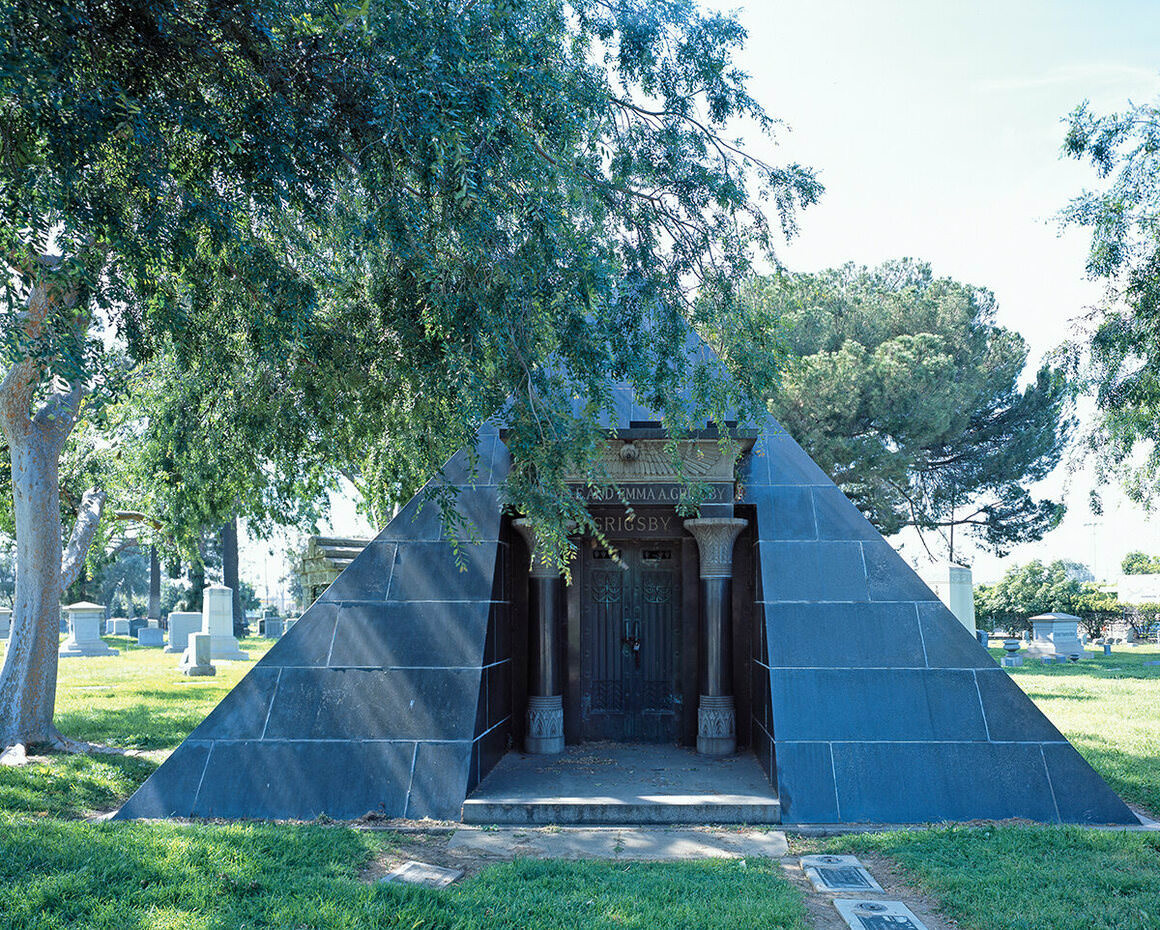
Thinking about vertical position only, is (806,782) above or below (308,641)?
below

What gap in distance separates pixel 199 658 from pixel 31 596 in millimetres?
12140

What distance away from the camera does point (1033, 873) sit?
570 centimetres

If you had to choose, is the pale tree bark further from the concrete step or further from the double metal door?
the double metal door

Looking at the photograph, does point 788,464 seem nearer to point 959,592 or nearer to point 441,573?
point 441,573

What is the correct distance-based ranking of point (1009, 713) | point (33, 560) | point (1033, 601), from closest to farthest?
point (1009, 713), point (33, 560), point (1033, 601)

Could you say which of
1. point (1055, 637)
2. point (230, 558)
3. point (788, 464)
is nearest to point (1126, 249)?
point (788, 464)

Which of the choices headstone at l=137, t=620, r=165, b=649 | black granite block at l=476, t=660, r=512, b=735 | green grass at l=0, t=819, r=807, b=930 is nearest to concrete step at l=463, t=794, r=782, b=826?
black granite block at l=476, t=660, r=512, b=735

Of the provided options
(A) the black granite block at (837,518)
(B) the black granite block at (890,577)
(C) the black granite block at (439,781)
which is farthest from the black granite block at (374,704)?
(B) the black granite block at (890,577)

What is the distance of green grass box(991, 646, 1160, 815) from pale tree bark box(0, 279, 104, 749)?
11.1 m

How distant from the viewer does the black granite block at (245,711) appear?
25.7ft

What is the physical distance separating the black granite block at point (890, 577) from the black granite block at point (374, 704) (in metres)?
3.76

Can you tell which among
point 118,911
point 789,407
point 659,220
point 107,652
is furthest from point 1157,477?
point 107,652

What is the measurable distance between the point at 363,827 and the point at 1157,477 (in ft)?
42.0

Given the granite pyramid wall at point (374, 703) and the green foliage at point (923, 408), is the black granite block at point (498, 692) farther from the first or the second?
the green foliage at point (923, 408)
